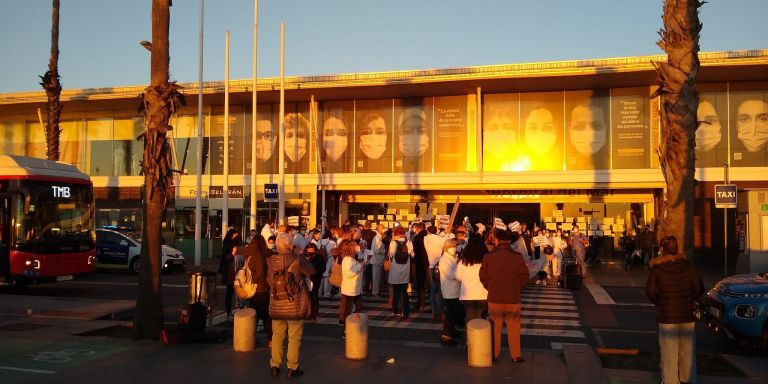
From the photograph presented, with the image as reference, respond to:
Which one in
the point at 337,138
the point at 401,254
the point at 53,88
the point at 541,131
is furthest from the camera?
the point at 337,138

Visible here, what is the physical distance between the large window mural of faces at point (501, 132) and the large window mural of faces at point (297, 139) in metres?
9.13

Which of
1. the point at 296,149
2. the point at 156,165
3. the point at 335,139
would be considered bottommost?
the point at 156,165

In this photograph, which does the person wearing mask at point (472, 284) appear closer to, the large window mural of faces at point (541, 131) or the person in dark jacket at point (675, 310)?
the person in dark jacket at point (675, 310)

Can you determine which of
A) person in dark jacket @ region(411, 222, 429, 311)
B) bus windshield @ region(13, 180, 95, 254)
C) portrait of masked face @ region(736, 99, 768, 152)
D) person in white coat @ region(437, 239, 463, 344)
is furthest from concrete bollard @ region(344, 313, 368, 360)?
portrait of masked face @ region(736, 99, 768, 152)

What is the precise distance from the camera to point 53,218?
16797 millimetres

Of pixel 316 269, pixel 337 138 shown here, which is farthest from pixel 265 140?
pixel 316 269

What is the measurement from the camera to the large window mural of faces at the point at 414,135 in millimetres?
32375

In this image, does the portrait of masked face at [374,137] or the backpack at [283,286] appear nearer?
the backpack at [283,286]

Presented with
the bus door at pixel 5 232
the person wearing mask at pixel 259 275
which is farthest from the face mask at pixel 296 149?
the person wearing mask at pixel 259 275

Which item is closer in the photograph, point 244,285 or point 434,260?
point 244,285

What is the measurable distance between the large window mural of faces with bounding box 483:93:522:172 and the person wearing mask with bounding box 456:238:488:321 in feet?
71.6

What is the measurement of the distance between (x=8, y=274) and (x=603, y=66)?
2325cm

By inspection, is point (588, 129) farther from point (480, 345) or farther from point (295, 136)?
point (480, 345)

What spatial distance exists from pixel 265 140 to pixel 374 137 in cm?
592
